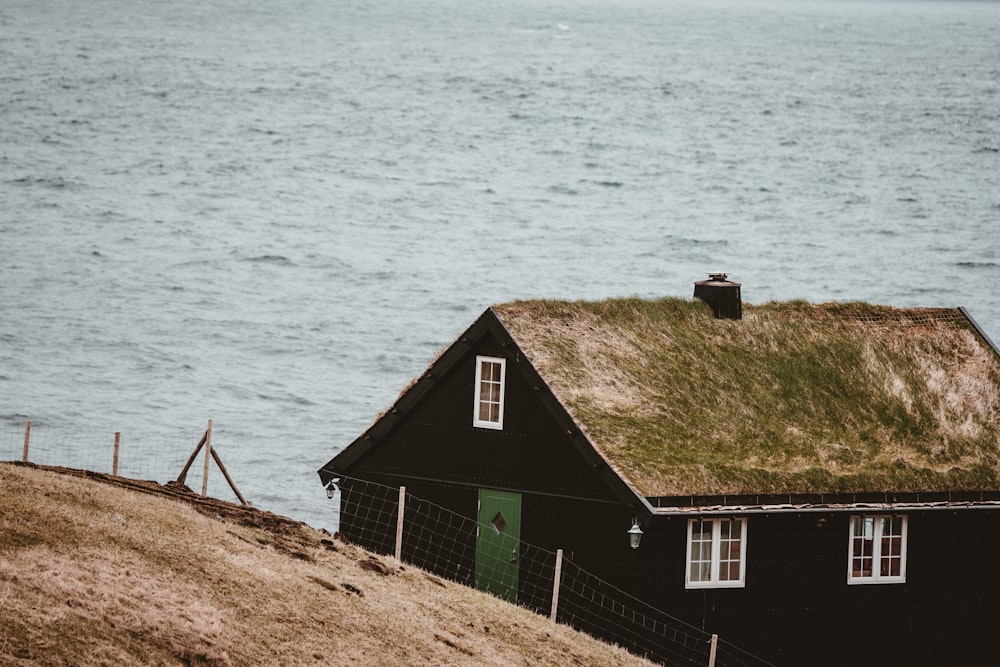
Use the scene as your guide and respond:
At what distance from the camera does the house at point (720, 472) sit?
32656mm

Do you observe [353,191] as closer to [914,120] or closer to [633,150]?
[633,150]

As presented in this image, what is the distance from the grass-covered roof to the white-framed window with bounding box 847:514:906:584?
0.85 meters

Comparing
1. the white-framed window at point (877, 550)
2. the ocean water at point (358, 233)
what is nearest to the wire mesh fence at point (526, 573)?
the white-framed window at point (877, 550)

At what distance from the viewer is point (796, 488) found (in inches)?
1310

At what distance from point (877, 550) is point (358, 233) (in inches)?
4596

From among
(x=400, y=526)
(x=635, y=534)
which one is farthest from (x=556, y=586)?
(x=400, y=526)

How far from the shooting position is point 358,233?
148125 millimetres

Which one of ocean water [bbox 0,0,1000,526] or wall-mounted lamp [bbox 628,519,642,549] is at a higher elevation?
ocean water [bbox 0,0,1000,526]

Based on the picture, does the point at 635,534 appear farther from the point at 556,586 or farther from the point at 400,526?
the point at 400,526

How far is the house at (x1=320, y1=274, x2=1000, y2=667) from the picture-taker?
107 ft

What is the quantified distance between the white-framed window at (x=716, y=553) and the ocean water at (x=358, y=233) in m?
37.0

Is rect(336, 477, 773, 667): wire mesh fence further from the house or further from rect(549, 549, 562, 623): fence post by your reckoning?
the house

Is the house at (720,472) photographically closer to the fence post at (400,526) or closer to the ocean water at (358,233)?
the fence post at (400,526)


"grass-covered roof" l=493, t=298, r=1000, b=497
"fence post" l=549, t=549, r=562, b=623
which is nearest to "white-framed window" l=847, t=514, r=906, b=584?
"grass-covered roof" l=493, t=298, r=1000, b=497
